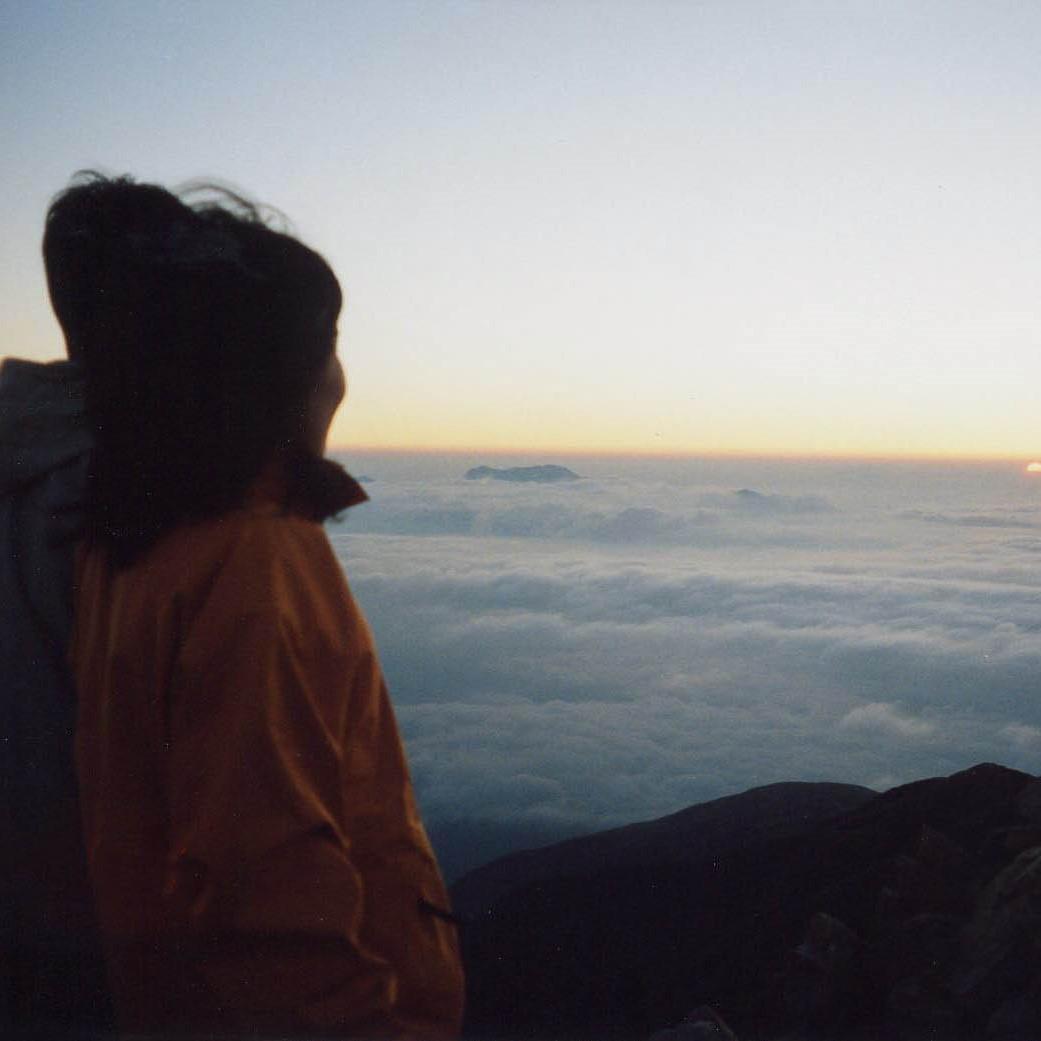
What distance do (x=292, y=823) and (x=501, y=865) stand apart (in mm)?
39195

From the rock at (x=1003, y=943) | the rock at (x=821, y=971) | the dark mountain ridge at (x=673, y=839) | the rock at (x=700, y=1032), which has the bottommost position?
the dark mountain ridge at (x=673, y=839)

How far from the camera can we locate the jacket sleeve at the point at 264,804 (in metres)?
0.68

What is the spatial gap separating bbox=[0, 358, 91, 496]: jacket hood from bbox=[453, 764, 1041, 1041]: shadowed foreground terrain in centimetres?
64

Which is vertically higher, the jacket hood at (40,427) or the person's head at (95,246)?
the person's head at (95,246)

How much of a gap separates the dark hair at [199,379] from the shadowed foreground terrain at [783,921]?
55 centimetres

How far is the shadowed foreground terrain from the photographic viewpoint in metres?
3.33

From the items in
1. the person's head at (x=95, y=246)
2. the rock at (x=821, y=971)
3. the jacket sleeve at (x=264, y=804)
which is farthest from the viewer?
the rock at (x=821, y=971)

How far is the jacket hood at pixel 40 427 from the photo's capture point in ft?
2.63

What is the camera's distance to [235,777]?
679mm

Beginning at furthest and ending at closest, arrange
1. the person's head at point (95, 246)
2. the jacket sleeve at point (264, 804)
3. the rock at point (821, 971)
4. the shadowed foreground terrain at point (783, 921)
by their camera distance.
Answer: the rock at point (821, 971) → the shadowed foreground terrain at point (783, 921) → the person's head at point (95, 246) → the jacket sleeve at point (264, 804)

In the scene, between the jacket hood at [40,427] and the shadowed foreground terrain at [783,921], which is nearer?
the jacket hood at [40,427]

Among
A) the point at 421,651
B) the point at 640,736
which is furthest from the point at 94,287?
the point at 421,651

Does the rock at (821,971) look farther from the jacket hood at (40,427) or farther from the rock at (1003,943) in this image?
the jacket hood at (40,427)

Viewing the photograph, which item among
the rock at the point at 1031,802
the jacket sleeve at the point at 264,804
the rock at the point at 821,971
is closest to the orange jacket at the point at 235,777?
the jacket sleeve at the point at 264,804
